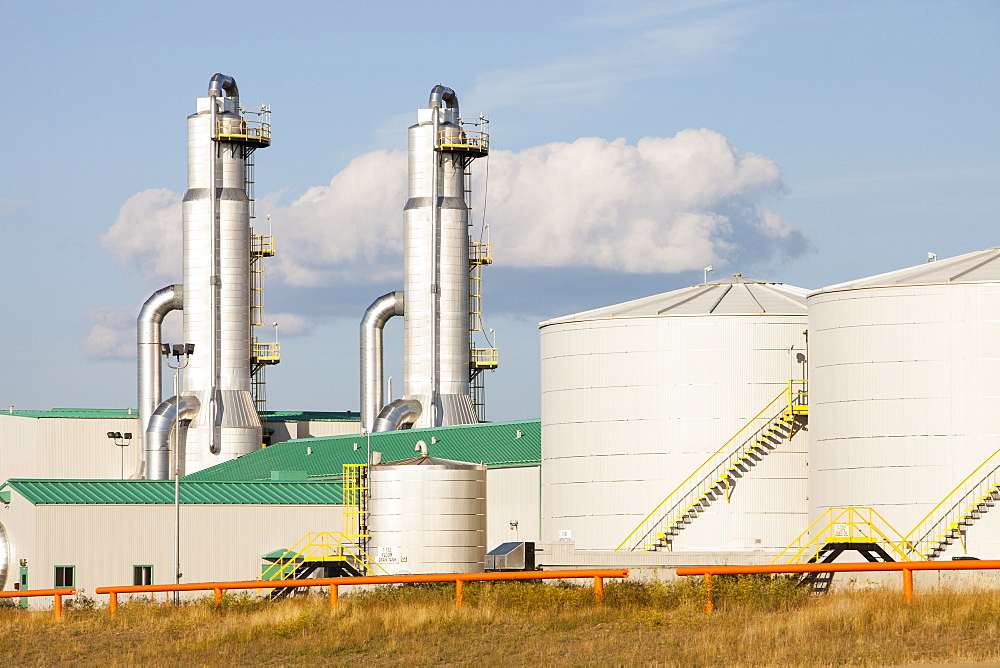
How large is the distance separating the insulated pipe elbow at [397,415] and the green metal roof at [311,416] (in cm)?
1508

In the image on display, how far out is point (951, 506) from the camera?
4022 centimetres

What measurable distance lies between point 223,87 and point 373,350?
14943mm

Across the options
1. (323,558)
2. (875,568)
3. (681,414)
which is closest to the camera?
(875,568)

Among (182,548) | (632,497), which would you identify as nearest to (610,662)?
(632,497)

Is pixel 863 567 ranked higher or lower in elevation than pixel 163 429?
lower

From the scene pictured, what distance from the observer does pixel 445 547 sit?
158 feet

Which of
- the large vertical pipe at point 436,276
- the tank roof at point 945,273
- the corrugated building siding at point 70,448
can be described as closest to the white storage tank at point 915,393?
the tank roof at point 945,273

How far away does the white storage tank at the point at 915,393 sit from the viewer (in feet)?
131

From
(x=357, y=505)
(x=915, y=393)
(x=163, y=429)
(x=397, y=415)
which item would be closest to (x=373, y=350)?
(x=397, y=415)

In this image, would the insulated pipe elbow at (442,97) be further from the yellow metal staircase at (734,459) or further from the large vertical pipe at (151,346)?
the yellow metal staircase at (734,459)

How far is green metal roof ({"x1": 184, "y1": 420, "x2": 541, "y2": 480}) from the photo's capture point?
63562mm

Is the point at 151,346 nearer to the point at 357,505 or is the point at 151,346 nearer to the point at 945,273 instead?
the point at 357,505

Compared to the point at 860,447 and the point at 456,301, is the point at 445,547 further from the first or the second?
the point at 456,301

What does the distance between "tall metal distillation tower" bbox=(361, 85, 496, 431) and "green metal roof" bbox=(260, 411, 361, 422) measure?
1522 cm
